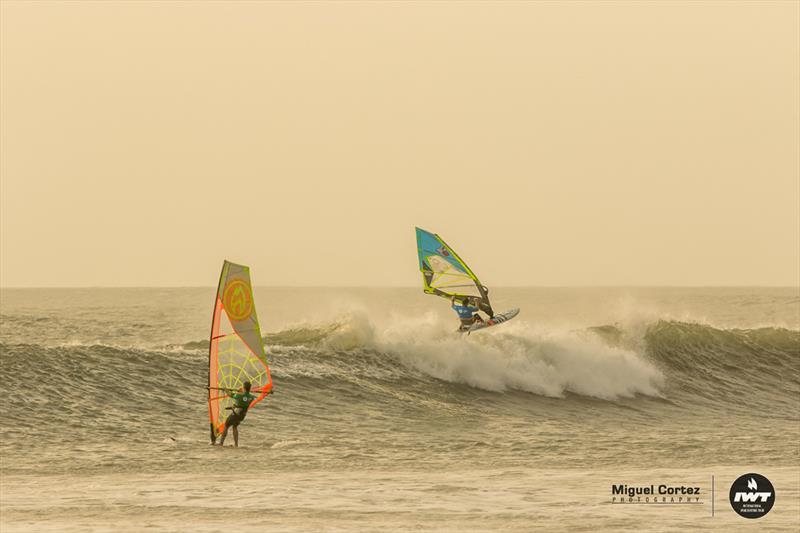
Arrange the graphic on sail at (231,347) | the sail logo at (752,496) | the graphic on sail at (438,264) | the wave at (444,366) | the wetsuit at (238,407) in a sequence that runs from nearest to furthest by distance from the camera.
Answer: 1. the sail logo at (752,496)
2. the wetsuit at (238,407)
3. the graphic on sail at (231,347)
4. the wave at (444,366)
5. the graphic on sail at (438,264)

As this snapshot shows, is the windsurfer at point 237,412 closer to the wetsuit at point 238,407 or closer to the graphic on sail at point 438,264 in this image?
the wetsuit at point 238,407

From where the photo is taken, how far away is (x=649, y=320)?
32656 mm

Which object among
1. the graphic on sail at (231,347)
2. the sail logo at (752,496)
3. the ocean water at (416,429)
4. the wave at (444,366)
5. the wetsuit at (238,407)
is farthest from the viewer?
the wave at (444,366)

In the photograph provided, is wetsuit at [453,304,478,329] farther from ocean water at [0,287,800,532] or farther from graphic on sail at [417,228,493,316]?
ocean water at [0,287,800,532]

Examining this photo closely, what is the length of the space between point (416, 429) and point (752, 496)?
7.49 meters

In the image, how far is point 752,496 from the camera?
13422 millimetres

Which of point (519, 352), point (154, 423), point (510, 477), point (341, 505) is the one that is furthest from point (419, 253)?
point (341, 505)

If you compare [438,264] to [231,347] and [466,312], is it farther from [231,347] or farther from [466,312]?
[231,347]

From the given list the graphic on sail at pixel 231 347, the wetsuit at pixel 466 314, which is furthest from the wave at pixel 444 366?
the graphic on sail at pixel 231 347

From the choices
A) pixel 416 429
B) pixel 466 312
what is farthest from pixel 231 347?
pixel 466 312

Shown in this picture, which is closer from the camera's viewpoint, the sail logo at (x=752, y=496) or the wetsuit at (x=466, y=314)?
the sail logo at (x=752, y=496)

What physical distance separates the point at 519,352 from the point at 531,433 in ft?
27.8

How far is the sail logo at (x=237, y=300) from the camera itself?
16844 mm

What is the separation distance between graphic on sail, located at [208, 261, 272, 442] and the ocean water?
0.84 meters
